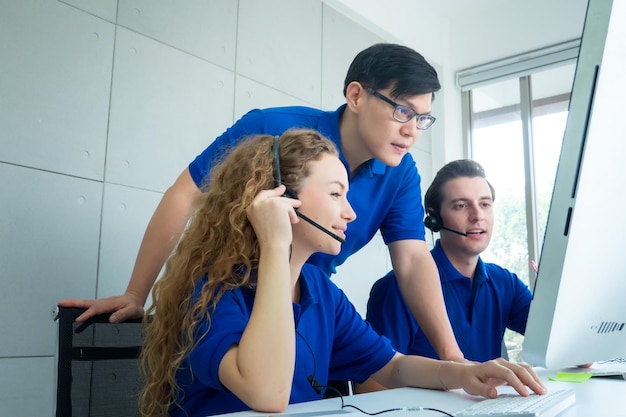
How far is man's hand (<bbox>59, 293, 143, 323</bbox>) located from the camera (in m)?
1.07

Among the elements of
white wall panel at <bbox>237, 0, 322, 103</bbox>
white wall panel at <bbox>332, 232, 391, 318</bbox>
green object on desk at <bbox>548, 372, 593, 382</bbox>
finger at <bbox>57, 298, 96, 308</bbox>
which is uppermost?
white wall panel at <bbox>237, 0, 322, 103</bbox>

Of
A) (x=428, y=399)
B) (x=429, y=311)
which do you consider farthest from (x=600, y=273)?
(x=429, y=311)

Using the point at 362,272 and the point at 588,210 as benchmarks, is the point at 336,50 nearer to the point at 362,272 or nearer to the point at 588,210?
the point at 362,272

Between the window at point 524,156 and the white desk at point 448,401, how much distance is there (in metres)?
2.70

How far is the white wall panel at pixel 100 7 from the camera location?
6.53 ft

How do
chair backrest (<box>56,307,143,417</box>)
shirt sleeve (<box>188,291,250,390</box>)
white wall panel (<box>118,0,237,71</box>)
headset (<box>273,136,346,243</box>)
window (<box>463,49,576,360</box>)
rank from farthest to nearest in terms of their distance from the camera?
1. window (<box>463,49,576,360</box>)
2. white wall panel (<box>118,0,237,71</box>)
3. headset (<box>273,136,346,243</box>)
4. chair backrest (<box>56,307,143,417</box>)
5. shirt sleeve (<box>188,291,250,390</box>)

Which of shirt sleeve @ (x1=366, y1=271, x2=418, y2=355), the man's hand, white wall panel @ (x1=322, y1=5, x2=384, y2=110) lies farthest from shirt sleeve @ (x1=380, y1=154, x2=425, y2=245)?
white wall panel @ (x1=322, y1=5, x2=384, y2=110)

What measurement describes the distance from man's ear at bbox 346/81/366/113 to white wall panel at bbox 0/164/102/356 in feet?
3.06

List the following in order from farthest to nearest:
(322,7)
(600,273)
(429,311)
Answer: (322,7) → (429,311) → (600,273)

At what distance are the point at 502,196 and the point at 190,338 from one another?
10.7 ft

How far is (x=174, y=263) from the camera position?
1103 millimetres

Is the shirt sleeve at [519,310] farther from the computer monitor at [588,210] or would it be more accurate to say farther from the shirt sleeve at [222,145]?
the computer monitor at [588,210]

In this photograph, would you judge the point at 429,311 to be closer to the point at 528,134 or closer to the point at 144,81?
the point at 144,81

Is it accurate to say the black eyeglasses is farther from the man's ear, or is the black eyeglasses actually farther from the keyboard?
the keyboard
